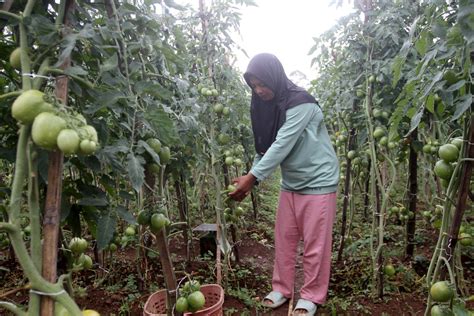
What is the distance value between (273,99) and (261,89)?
0.40 feet

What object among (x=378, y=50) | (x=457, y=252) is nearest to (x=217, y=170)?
(x=378, y=50)

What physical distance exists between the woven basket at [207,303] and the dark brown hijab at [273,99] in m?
1.06

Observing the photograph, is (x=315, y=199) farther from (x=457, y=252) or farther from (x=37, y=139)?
(x=37, y=139)

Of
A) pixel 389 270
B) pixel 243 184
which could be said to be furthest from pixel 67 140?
pixel 389 270

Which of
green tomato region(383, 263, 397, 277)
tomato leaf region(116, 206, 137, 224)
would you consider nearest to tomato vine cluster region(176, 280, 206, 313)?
tomato leaf region(116, 206, 137, 224)

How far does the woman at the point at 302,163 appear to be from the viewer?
2.42m

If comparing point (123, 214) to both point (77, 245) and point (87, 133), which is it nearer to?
point (77, 245)

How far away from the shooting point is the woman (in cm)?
242

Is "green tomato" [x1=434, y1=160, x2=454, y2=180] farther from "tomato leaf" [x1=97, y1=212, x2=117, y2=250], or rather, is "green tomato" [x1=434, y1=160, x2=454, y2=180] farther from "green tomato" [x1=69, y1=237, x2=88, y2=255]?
"green tomato" [x1=69, y1=237, x2=88, y2=255]

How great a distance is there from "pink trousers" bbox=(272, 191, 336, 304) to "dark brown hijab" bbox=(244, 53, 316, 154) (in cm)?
48

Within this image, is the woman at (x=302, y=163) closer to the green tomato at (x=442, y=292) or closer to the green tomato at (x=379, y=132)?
the green tomato at (x=379, y=132)

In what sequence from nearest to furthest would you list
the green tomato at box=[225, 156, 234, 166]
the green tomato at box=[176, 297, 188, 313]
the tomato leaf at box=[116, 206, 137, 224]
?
the tomato leaf at box=[116, 206, 137, 224], the green tomato at box=[176, 297, 188, 313], the green tomato at box=[225, 156, 234, 166]

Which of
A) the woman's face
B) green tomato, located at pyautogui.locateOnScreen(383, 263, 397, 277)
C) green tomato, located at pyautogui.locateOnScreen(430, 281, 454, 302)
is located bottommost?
green tomato, located at pyautogui.locateOnScreen(383, 263, 397, 277)

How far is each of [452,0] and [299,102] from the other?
3.58 feet
